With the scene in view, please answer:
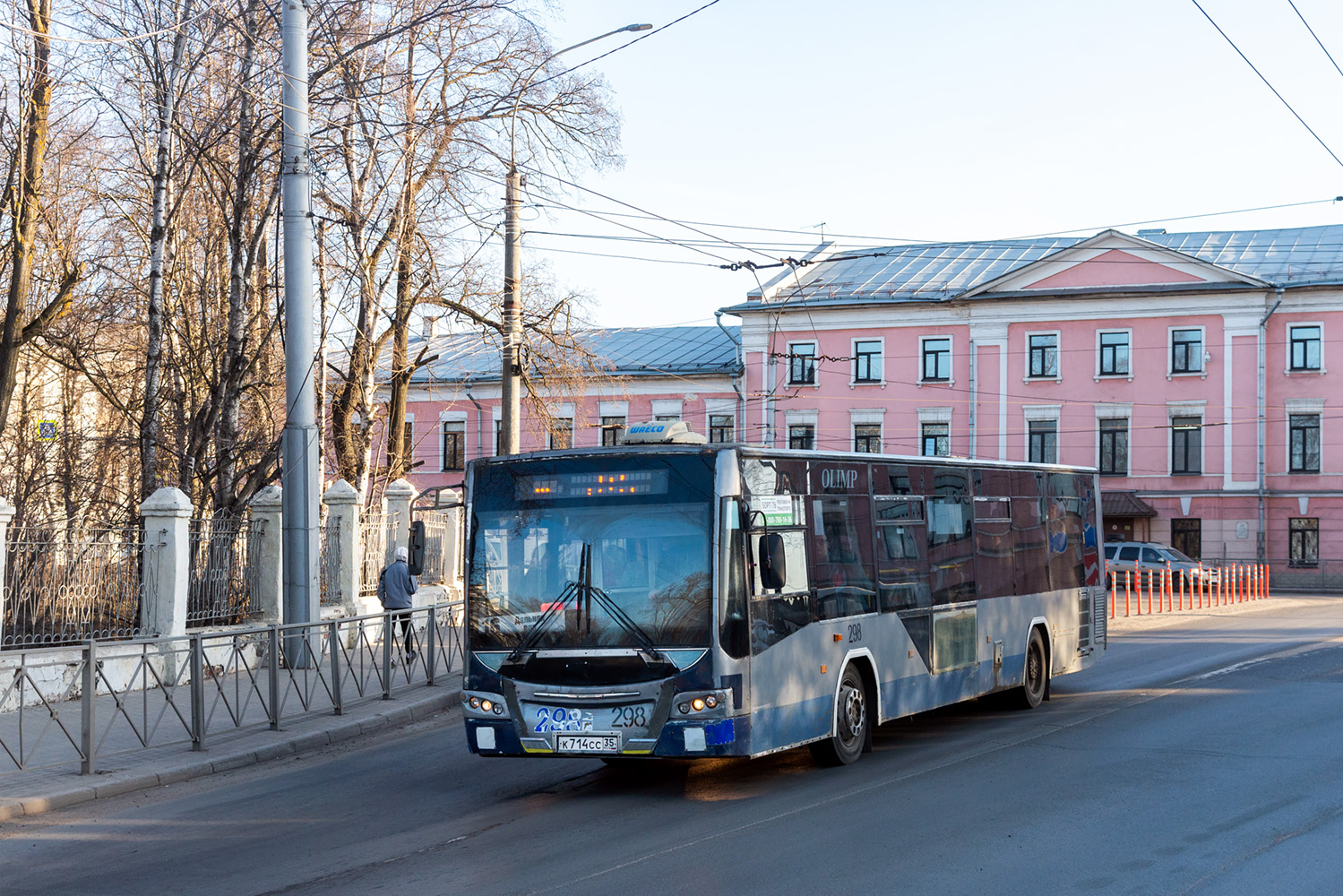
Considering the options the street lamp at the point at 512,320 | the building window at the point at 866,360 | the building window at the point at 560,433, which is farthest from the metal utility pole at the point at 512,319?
the building window at the point at 866,360

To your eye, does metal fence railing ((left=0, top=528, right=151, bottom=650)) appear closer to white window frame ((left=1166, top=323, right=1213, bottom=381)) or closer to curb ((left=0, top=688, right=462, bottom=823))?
curb ((left=0, top=688, right=462, bottom=823))

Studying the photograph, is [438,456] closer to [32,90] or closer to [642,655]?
[32,90]

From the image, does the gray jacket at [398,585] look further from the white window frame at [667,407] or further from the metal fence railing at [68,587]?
the white window frame at [667,407]

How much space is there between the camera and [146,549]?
16078mm

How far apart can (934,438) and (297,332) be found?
38376 millimetres

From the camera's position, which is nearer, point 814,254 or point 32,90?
point 32,90

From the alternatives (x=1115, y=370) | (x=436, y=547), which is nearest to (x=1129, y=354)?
(x=1115, y=370)

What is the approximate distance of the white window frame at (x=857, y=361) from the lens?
5203cm

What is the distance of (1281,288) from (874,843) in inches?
1739

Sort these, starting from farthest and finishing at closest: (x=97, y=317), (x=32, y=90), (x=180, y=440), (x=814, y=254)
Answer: (x=814, y=254) < (x=97, y=317) < (x=180, y=440) < (x=32, y=90)

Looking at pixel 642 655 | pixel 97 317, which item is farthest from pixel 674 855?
pixel 97 317

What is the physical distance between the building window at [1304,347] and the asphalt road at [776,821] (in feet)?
123

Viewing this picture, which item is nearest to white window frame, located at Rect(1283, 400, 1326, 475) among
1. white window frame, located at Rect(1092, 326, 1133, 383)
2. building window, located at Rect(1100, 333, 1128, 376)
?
white window frame, located at Rect(1092, 326, 1133, 383)

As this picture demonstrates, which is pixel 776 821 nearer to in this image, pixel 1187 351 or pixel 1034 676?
pixel 1034 676
